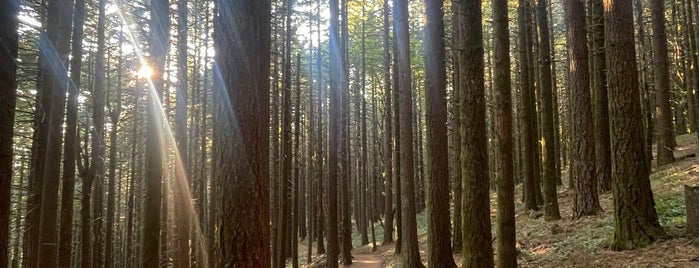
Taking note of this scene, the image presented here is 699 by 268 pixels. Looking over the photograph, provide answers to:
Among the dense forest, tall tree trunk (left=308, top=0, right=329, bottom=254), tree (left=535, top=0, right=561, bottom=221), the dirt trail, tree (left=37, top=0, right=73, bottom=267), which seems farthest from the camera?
tall tree trunk (left=308, top=0, right=329, bottom=254)

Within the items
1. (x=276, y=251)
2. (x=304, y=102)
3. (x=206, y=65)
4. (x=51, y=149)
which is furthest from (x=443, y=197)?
(x=304, y=102)

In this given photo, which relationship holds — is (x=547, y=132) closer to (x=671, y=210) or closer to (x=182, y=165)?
(x=671, y=210)

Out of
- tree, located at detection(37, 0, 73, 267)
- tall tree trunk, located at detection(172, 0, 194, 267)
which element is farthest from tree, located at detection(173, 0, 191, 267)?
tree, located at detection(37, 0, 73, 267)

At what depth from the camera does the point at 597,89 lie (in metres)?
12.5

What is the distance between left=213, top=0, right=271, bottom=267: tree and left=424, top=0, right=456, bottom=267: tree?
5.68 m

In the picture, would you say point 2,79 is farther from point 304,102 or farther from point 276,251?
point 304,102

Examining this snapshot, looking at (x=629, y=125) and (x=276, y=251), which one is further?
(x=276, y=251)

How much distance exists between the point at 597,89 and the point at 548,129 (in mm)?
2214

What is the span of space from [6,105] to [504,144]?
7262 millimetres

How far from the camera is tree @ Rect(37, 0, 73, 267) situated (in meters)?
8.40

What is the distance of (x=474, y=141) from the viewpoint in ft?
23.3

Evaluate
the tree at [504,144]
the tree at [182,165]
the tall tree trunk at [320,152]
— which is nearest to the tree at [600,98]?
the tree at [504,144]

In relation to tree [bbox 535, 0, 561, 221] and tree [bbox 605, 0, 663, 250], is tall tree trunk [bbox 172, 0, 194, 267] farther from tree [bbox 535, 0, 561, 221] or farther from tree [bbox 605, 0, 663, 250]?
tree [bbox 535, 0, 561, 221]

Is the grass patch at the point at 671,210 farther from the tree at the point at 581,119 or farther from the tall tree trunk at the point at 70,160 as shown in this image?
the tall tree trunk at the point at 70,160
